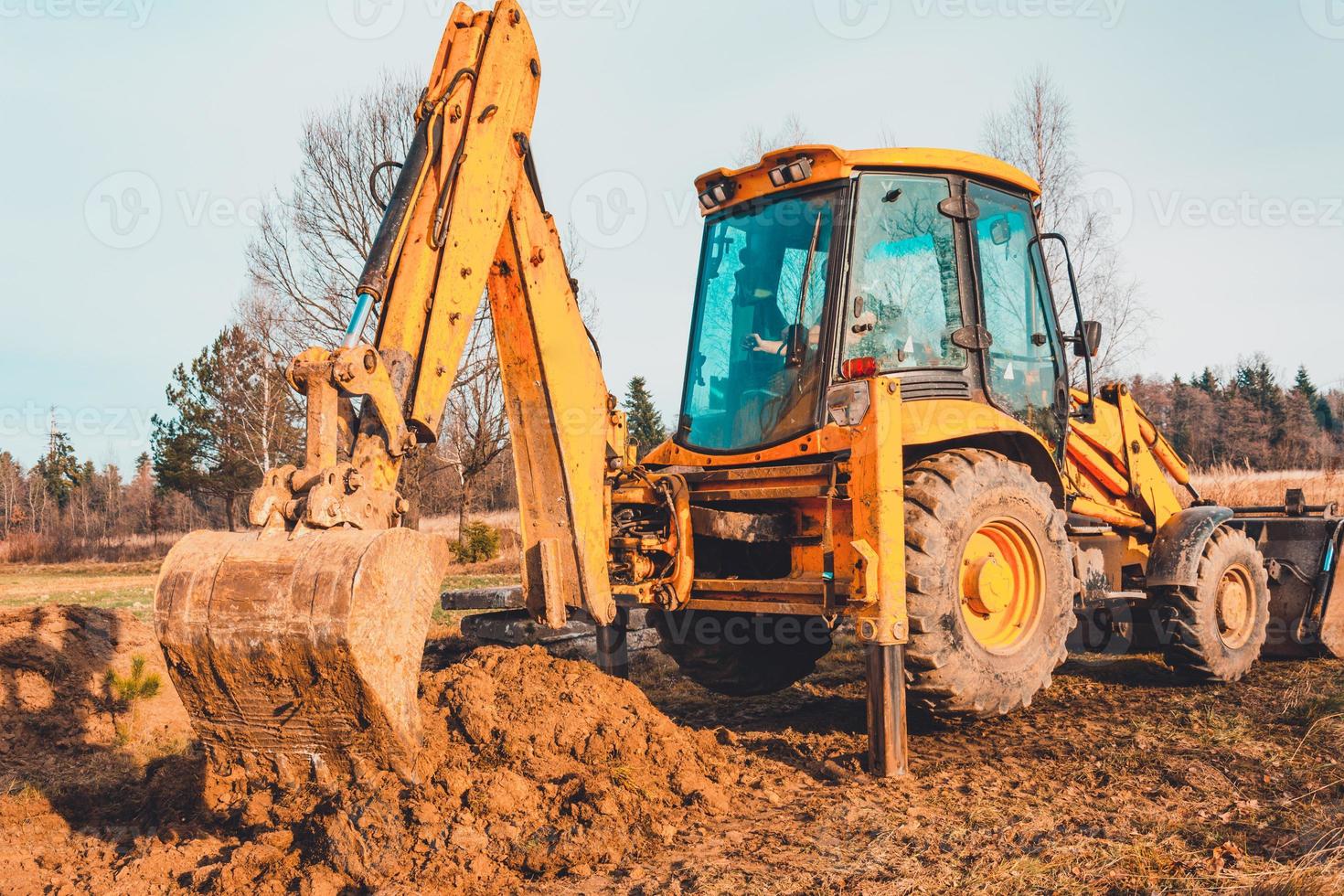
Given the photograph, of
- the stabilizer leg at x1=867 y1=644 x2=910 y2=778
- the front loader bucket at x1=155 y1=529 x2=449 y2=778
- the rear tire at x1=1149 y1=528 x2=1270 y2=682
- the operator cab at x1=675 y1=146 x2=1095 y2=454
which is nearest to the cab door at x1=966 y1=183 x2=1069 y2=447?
the operator cab at x1=675 y1=146 x2=1095 y2=454

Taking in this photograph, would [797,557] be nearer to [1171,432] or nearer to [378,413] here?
[378,413]

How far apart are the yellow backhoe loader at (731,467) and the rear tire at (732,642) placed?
17mm

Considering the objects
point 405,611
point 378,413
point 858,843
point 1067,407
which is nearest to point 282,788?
point 405,611

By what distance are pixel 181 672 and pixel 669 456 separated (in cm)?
293

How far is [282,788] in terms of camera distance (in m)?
3.60

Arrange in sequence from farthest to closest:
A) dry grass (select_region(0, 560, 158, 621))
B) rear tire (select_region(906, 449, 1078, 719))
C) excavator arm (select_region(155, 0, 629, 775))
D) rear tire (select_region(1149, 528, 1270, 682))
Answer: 1. dry grass (select_region(0, 560, 158, 621))
2. rear tire (select_region(1149, 528, 1270, 682))
3. rear tire (select_region(906, 449, 1078, 719))
4. excavator arm (select_region(155, 0, 629, 775))

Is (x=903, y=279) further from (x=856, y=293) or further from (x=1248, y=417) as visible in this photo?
(x=1248, y=417)

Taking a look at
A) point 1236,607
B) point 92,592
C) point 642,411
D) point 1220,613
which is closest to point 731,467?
point 1220,613

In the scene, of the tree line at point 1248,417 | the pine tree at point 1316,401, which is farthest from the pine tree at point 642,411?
the pine tree at point 1316,401

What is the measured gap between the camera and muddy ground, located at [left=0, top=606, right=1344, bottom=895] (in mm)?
A: 3342

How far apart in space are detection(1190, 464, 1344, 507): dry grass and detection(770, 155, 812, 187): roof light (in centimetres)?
1266

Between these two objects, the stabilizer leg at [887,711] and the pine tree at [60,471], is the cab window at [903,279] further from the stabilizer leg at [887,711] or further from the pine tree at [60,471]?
the pine tree at [60,471]

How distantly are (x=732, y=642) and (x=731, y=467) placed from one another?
1.36m

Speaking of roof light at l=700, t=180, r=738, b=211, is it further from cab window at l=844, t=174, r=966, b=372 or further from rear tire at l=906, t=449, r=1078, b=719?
rear tire at l=906, t=449, r=1078, b=719
